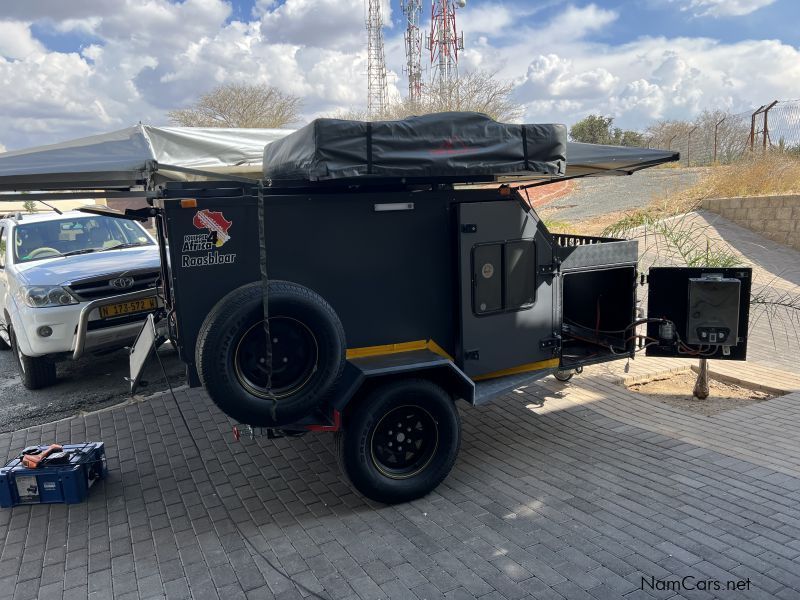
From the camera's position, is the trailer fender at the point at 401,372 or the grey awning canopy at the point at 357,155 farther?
the trailer fender at the point at 401,372

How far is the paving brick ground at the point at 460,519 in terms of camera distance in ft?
10.9

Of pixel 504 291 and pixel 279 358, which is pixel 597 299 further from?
pixel 279 358

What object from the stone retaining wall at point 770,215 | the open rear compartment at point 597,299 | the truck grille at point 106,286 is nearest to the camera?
the open rear compartment at point 597,299

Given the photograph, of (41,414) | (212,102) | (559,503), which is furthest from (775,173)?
(212,102)

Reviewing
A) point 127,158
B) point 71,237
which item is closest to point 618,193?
point 71,237

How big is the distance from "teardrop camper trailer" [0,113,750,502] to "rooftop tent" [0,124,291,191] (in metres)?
0.31

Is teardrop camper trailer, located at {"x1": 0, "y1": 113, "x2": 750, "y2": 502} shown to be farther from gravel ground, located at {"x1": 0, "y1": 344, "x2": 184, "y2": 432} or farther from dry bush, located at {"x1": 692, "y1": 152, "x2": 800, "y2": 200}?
dry bush, located at {"x1": 692, "y1": 152, "x2": 800, "y2": 200}

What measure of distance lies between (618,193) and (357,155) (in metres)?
20.3

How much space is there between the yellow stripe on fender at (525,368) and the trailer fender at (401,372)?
0.38 metres

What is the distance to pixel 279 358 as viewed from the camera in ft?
13.1

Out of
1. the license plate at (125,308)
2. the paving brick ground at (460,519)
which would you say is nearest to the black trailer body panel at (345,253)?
the paving brick ground at (460,519)

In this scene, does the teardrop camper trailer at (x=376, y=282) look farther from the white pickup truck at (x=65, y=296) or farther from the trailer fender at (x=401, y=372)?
the white pickup truck at (x=65, y=296)

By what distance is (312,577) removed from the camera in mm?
3398

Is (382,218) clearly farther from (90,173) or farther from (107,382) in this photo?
(107,382)
